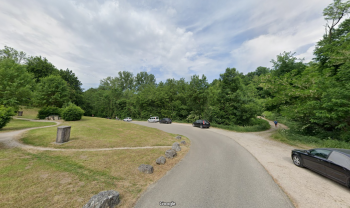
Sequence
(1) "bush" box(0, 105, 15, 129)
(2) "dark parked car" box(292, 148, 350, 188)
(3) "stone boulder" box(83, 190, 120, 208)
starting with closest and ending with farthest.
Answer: (3) "stone boulder" box(83, 190, 120, 208) < (2) "dark parked car" box(292, 148, 350, 188) < (1) "bush" box(0, 105, 15, 129)

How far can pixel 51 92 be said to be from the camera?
1121 inches

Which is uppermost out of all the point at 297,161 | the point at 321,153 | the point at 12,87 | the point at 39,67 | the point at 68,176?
the point at 39,67

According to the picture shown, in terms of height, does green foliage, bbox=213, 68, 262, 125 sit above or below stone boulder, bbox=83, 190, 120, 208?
above

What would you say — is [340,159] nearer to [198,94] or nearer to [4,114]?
[4,114]

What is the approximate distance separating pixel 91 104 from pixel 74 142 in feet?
179

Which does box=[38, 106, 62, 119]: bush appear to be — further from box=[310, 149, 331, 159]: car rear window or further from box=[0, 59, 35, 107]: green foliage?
box=[310, 149, 331, 159]: car rear window

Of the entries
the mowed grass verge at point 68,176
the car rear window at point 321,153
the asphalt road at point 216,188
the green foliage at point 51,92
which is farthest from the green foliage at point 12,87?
the car rear window at point 321,153

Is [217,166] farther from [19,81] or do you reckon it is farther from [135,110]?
[135,110]

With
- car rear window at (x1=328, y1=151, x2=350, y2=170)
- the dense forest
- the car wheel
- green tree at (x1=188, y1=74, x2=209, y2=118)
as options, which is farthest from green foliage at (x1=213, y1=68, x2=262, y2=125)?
car rear window at (x1=328, y1=151, x2=350, y2=170)

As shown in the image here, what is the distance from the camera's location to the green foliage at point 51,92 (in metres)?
27.4

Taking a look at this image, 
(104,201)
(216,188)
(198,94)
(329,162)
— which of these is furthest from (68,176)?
(198,94)

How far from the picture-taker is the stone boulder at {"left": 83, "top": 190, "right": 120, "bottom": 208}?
325 cm

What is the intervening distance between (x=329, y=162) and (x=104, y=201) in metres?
8.81

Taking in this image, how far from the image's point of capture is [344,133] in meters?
10.9
